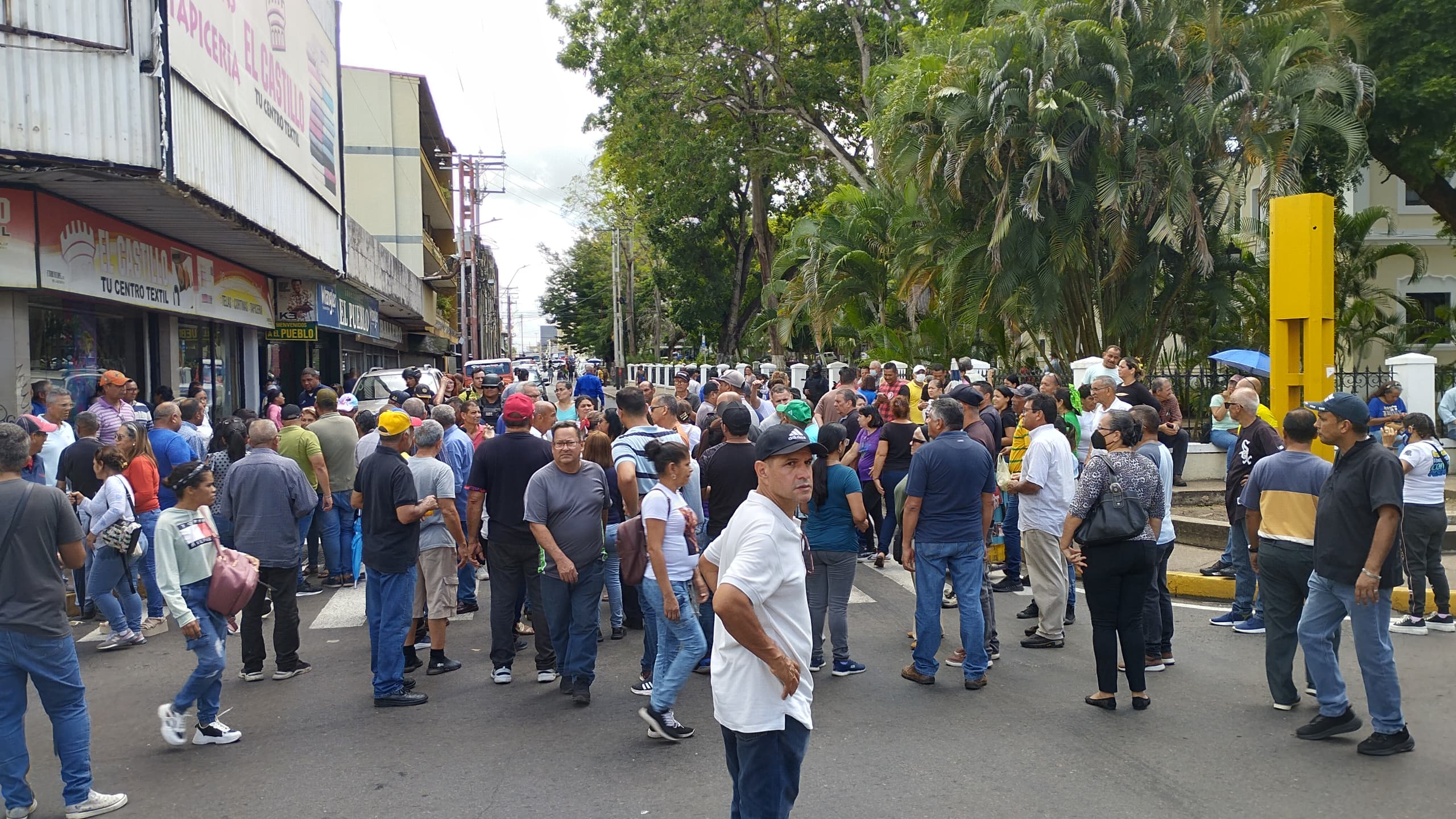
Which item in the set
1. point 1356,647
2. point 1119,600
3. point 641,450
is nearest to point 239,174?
point 641,450

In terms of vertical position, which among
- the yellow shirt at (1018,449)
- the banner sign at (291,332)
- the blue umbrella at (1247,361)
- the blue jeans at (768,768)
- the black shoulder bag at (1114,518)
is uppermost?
the banner sign at (291,332)

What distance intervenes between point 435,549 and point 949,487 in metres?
3.49

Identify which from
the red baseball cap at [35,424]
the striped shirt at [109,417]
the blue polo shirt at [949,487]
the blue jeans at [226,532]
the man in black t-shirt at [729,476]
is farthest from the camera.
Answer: the striped shirt at [109,417]

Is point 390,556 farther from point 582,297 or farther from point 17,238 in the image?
point 582,297

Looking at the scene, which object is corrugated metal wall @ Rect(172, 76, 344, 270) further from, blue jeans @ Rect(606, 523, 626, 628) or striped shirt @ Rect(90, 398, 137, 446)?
blue jeans @ Rect(606, 523, 626, 628)

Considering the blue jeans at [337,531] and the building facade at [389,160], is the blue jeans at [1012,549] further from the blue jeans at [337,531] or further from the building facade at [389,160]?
the building facade at [389,160]

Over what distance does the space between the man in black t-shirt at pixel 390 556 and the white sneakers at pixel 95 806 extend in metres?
1.67

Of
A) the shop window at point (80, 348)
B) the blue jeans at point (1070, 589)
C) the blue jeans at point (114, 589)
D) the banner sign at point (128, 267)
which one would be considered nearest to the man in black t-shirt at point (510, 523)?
the blue jeans at point (114, 589)

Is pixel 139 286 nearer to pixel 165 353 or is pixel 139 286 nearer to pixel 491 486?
pixel 165 353

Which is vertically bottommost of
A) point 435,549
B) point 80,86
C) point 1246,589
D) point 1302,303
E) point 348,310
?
point 1246,589

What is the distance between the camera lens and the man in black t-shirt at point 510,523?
22.6 feet

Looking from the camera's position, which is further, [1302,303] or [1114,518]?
[1302,303]

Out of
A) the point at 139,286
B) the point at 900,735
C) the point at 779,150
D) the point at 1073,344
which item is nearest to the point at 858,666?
the point at 900,735

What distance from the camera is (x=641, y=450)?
23.0 ft
